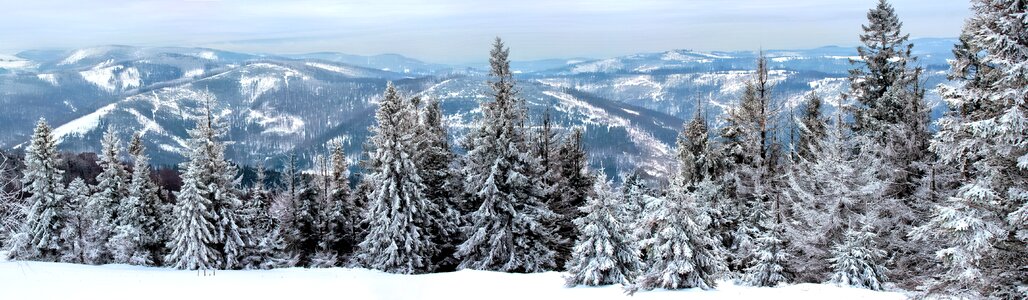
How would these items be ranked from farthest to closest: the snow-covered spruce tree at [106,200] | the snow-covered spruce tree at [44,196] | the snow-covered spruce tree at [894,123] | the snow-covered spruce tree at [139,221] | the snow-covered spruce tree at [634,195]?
1. the snow-covered spruce tree at [106,200]
2. the snow-covered spruce tree at [44,196]
3. the snow-covered spruce tree at [139,221]
4. the snow-covered spruce tree at [634,195]
5. the snow-covered spruce tree at [894,123]

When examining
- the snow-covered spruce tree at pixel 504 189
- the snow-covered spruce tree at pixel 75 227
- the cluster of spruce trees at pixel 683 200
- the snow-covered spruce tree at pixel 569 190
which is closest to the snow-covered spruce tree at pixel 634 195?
the cluster of spruce trees at pixel 683 200

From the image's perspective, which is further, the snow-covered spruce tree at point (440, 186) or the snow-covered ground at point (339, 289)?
the snow-covered spruce tree at point (440, 186)

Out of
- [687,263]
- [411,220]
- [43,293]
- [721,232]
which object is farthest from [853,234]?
[43,293]

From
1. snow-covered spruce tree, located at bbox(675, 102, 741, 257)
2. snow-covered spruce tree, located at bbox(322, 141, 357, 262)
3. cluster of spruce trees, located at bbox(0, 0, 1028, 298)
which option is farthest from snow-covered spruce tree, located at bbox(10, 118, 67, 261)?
snow-covered spruce tree, located at bbox(675, 102, 741, 257)

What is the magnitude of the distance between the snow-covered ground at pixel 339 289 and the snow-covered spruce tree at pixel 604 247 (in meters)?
0.68

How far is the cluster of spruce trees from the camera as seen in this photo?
39.6ft

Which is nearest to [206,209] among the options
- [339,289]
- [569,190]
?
[339,289]

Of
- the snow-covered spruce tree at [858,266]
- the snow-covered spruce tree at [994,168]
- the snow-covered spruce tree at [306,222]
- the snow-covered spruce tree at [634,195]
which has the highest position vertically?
the snow-covered spruce tree at [994,168]

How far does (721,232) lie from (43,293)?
23649 millimetres

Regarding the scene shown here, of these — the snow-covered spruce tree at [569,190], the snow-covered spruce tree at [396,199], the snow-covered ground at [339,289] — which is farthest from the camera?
the snow-covered spruce tree at [569,190]

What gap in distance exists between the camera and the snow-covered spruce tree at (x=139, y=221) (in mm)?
35719

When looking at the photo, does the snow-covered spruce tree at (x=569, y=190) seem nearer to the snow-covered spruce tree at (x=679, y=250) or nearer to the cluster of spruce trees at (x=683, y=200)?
the cluster of spruce trees at (x=683, y=200)

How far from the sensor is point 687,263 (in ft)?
58.2

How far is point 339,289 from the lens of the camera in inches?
781
